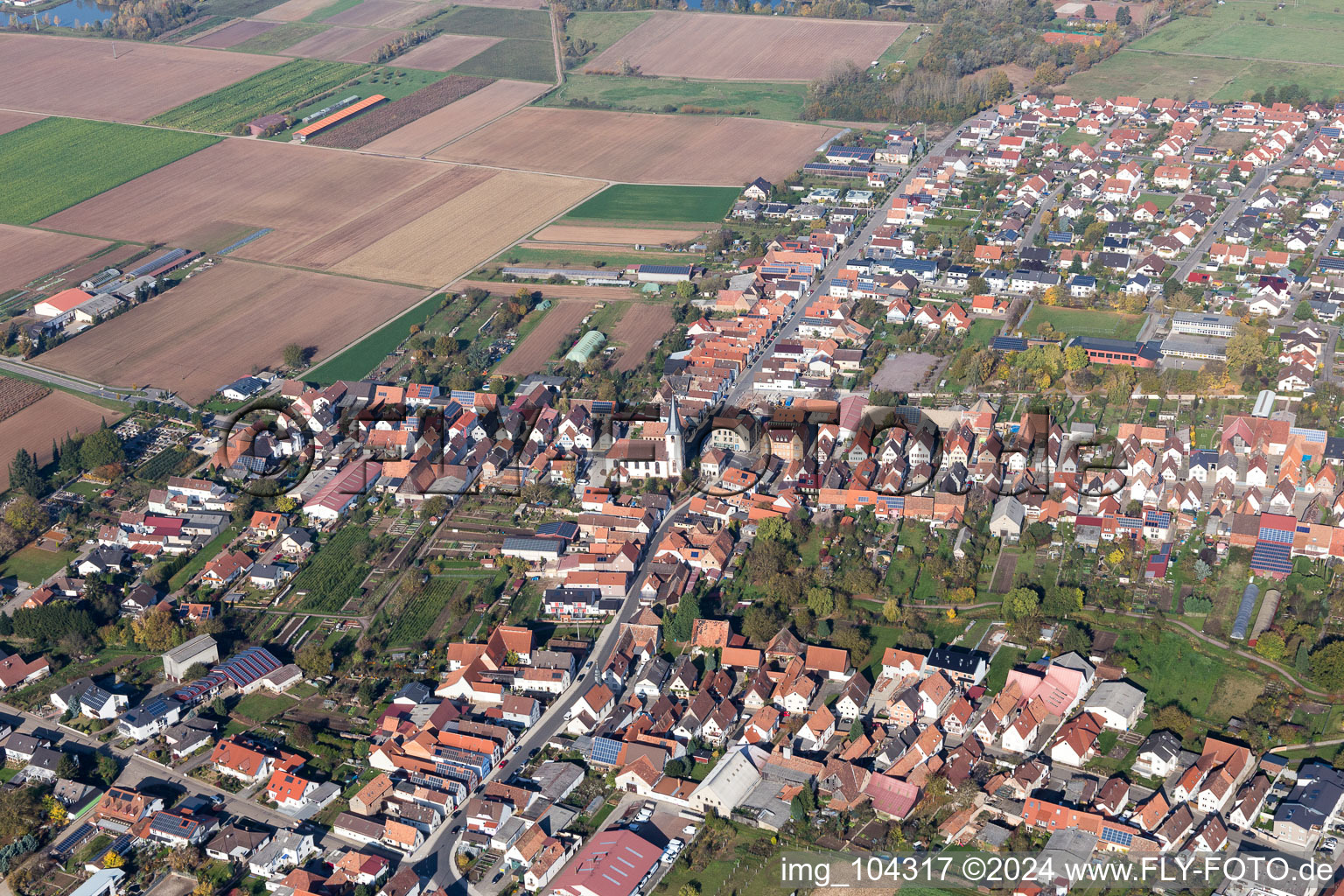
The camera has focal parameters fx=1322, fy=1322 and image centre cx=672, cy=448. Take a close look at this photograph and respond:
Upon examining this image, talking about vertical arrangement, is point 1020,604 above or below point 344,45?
below

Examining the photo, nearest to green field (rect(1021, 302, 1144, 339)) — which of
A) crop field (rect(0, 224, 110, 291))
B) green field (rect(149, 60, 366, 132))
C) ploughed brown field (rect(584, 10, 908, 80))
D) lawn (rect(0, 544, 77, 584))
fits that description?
lawn (rect(0, 544, 77, 584))

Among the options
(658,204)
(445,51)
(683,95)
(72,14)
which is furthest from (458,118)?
(72,14)

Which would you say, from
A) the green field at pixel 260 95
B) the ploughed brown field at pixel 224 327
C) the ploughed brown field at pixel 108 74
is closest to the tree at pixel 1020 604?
the ploughed brown field at pixel 224 327

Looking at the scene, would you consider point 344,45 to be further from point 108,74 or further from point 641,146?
point 641,146

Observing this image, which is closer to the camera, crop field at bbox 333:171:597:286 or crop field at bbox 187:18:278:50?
crop field at bbox 333:171:597:286

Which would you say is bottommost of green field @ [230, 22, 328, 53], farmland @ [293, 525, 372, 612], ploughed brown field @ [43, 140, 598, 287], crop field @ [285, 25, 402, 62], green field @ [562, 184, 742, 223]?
farmland @ [293, 525, 372, 612]

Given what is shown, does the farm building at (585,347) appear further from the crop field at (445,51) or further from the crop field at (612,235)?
the crop field at (445,51)

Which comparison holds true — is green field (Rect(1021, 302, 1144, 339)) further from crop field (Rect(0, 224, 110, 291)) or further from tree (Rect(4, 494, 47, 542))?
crop field (Rect(0, 224, 110, 291))
